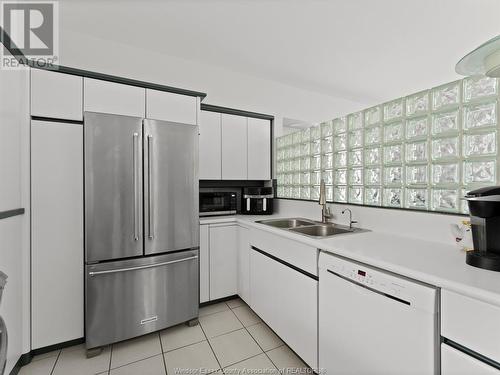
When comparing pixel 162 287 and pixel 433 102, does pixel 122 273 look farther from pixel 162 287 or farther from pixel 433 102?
pixel 433 102

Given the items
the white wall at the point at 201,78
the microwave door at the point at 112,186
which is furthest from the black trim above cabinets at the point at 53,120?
the white wall at the point at 201,78

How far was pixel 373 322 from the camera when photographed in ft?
3.68

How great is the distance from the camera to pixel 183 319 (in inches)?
79.4

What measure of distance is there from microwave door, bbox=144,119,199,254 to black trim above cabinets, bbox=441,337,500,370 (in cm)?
171

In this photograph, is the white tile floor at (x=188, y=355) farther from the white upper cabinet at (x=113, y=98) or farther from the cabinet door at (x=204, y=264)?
the white upper cabinet at (x=113, y=98)

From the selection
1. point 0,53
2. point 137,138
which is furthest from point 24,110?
point 137,138

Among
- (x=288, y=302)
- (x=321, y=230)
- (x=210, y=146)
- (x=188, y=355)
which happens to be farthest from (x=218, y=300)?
(x=210, y=146)

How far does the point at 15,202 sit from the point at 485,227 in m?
2.53

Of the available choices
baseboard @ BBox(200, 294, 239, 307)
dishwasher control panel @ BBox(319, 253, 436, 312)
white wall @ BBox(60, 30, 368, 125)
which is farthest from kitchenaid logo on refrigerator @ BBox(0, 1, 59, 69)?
baseboard @ BBox(200, 294, 239, 307)

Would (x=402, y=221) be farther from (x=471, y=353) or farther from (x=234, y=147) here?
(x=234, y=147)

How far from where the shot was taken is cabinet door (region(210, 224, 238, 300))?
93.2 inches

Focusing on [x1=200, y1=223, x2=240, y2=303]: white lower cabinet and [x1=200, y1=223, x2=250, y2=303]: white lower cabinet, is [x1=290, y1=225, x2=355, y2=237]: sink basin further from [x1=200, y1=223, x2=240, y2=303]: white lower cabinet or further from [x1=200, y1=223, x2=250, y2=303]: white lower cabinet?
[x1=200, y1=223, x2=240, y2=303]: white lower cabinet

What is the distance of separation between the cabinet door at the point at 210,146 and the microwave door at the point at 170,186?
0.55 m

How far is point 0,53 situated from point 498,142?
8.82 feet
